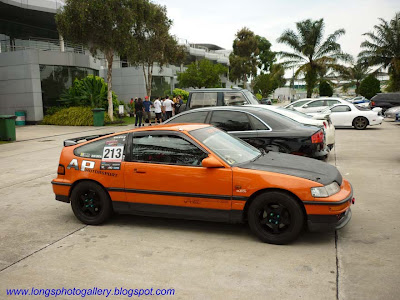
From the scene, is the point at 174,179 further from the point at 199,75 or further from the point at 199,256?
the point at 199,75

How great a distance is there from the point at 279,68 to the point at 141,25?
1657cm

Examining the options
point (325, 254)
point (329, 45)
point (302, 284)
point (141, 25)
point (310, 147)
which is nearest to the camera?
point (302, 284)

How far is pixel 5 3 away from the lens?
25.1 m

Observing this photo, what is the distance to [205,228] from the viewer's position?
16.0ft

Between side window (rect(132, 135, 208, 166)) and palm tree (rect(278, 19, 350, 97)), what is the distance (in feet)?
108

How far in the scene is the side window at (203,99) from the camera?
10.6m

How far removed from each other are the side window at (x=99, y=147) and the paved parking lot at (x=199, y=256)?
Answer: 3.14 ft

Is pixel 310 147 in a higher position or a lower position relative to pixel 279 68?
lower

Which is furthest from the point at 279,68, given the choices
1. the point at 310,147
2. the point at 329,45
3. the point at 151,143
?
the point at 151,143

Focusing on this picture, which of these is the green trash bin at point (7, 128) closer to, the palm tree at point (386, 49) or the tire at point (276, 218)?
the tire at point (276, 218)

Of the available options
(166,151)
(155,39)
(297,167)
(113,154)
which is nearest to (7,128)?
(113,154)

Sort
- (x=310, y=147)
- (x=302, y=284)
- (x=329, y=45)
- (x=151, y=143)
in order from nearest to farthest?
(x=302, y=284) → (x=151, y=143) → (x=310, y=147) → (x=329, y=45)

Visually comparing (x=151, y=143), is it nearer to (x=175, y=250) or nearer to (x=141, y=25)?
(x=175, y=250)

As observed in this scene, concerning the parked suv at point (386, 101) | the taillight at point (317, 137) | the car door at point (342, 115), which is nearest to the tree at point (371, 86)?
the parked suv at point (386, 101)
